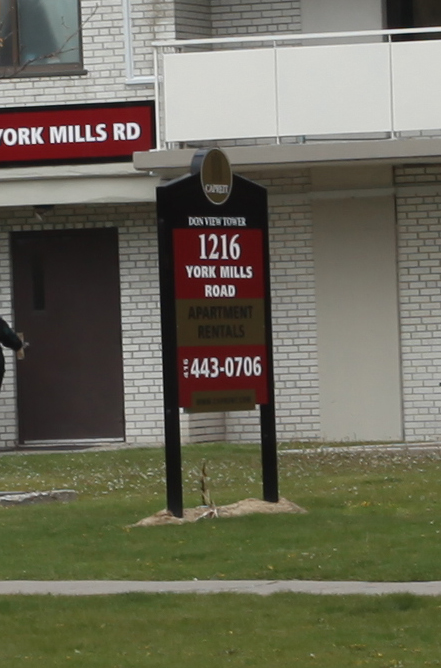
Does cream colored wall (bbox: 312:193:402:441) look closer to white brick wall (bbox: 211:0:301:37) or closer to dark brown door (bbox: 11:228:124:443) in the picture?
white brick wall (bbox: 211:0:301:37)

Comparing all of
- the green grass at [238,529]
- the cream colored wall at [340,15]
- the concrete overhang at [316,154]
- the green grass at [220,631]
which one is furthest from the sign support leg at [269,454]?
the cream colored wall at [340,15]

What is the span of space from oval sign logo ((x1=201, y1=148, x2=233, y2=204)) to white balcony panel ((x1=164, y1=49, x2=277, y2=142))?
6.55m

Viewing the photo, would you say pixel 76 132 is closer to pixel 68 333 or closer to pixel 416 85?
pixel 68 333

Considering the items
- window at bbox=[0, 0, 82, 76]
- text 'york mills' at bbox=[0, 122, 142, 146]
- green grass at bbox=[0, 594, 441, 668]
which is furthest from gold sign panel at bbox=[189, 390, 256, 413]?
window at bbox=[0, 0, 82, 76]

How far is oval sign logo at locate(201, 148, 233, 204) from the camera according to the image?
12.6 metres

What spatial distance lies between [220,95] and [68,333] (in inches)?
143

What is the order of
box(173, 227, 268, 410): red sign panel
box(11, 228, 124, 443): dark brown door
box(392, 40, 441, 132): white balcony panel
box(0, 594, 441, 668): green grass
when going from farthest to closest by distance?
box(11, 228, 124, 443): dark brown door, box(392, 40, 441, 132): white balcony panel, box(173, 227, 268, 410): red sign panel, box(0, 594, 441, 668): green grass

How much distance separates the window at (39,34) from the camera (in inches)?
802

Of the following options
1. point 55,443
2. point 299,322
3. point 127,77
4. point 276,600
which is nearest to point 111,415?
point 55,443

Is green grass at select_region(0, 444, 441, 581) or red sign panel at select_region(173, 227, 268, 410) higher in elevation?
red sign panel at select_region(173, 227, 268, 410)

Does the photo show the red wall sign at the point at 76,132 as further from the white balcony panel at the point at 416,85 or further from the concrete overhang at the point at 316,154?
the white balcony panel at the point at 416,85

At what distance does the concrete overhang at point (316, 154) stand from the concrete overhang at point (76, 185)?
664mm

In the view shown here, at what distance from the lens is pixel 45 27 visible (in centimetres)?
2047

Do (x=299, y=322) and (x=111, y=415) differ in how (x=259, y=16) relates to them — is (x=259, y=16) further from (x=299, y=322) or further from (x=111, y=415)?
(x=111, y=415)
